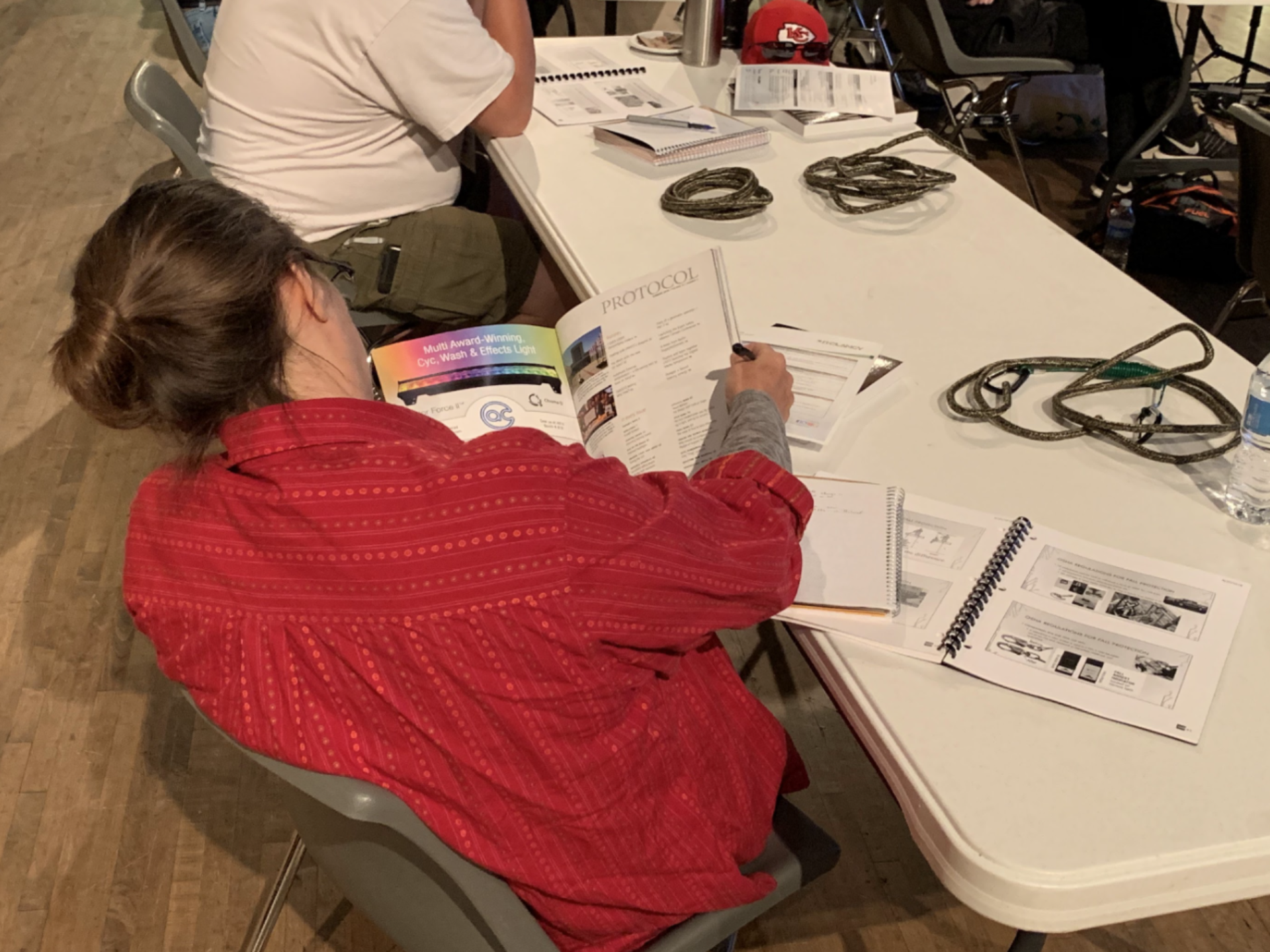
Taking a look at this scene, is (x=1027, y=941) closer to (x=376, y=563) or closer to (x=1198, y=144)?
(x=376, y=563)

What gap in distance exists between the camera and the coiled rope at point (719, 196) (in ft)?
5.37

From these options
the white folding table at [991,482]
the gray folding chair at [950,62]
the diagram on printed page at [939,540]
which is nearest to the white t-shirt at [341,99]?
the white folding table at [991,482]

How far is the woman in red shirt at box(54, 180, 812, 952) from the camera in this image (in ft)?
2.58

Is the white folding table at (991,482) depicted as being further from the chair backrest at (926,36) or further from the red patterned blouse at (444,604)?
the chair backrest at (926,36)

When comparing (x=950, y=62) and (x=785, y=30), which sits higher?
(x=785, y=30)

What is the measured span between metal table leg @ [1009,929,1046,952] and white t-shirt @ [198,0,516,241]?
142cm

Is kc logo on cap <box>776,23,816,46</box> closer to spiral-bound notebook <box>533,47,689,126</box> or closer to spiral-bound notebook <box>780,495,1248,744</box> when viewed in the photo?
spiral-bound notebook <box>533,47,689,126</box>

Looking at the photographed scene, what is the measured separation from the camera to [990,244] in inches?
62.1

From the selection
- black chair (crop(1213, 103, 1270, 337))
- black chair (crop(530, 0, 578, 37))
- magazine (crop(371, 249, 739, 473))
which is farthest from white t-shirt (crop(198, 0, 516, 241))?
black chair (crop(530, 0, 578, 37))

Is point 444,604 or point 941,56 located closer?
point 444,604

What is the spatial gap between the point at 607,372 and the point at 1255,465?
68 centimetres

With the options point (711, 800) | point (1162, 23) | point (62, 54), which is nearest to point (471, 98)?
point (711, 800)

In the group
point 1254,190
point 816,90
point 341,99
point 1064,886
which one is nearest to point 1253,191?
point 1254,190

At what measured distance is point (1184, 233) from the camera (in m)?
3.03
